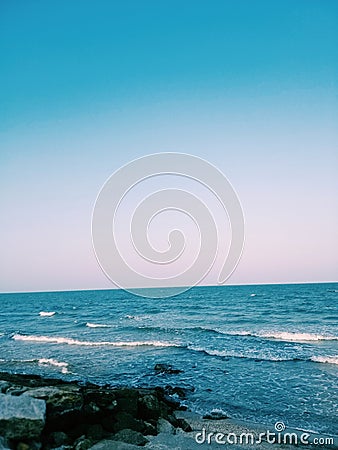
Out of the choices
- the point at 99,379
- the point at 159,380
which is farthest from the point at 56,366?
the point at 159,380

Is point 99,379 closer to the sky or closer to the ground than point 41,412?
closer to the ground

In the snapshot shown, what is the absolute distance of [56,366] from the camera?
18188 millimetres

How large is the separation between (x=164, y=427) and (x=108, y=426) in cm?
145

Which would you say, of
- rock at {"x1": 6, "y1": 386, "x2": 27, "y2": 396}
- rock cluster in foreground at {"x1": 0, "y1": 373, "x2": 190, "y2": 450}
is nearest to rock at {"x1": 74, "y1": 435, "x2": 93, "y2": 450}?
rock cluster in foreground at {"x1": 0, "y1": 373, "x2": 190, "y2": 450}

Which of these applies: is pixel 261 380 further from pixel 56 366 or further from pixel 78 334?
pixel 78 334

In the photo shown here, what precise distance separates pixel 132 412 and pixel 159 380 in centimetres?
610

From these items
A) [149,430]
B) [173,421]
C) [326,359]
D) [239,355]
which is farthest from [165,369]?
[149,430]

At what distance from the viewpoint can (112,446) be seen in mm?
6914

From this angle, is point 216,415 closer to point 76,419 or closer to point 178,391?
point 178,391

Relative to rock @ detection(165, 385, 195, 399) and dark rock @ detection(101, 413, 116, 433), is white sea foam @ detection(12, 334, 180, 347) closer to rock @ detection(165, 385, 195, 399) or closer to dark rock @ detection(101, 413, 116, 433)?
rock @ detection(165, 385, 195, 399)

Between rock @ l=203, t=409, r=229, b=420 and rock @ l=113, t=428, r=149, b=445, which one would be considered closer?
rock @ l=113, t=428, r=149, b=445

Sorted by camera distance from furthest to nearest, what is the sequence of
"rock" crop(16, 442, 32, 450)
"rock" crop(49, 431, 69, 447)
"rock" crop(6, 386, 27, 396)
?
"rock" crop(6, 386, 27, 396)
"rock" crop(49, 431, 69, 447)
"rock" crop(16, 442, 32, 450)

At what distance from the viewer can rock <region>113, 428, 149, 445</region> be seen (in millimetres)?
7316

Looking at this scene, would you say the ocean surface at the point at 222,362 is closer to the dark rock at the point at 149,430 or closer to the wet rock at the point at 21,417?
the dark rock at the point at 149,430
